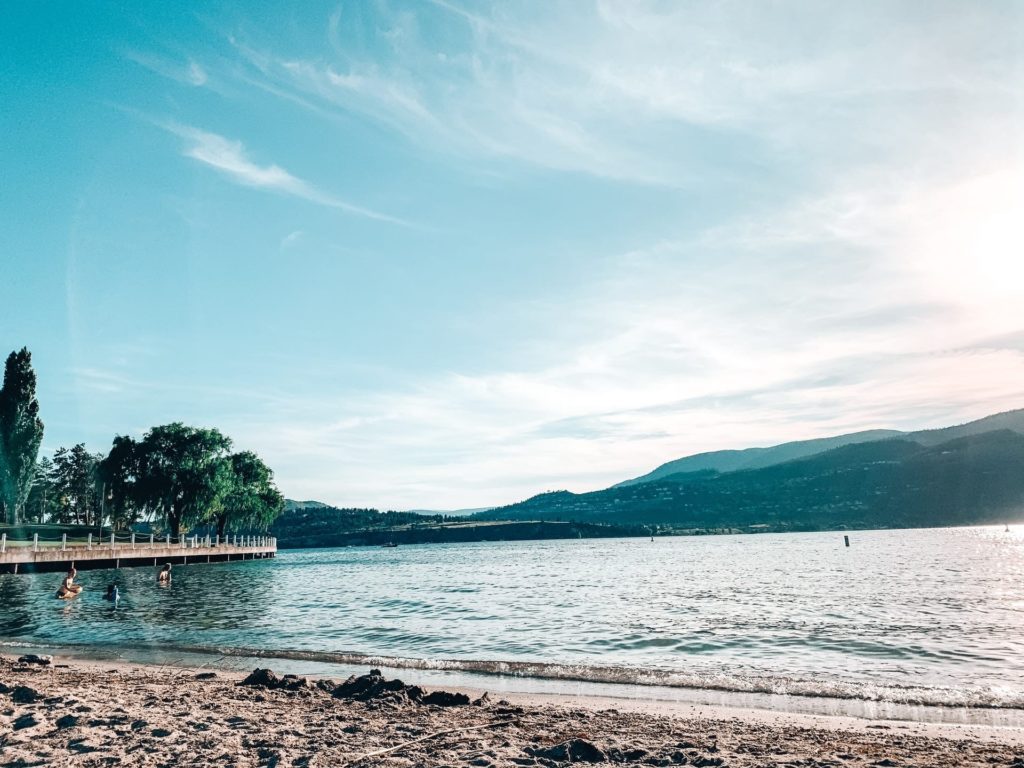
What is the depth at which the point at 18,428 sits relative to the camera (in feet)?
230

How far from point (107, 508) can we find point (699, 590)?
77.1 meters

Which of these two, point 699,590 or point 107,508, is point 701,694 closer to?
point 699,590

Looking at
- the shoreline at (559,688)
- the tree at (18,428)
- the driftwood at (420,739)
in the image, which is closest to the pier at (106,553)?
the tree at (18,428)

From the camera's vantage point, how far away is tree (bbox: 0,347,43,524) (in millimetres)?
69875

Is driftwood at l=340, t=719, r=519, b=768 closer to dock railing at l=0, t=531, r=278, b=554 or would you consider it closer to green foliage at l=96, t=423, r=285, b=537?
dock railing at l=0, t=531, r=278, b=554

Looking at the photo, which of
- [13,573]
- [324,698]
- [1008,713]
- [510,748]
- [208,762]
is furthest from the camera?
[13,573]

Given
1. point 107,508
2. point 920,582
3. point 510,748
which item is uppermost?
point 107,508

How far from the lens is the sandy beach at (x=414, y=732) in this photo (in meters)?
8.32

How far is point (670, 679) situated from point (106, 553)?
59.4m

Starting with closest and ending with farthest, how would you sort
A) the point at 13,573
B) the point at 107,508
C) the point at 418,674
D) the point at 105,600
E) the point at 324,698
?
the point at 324,698, the point at 418,674, the point at 105,600, the point at 13,573, the point at 107,508

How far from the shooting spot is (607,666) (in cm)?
1588

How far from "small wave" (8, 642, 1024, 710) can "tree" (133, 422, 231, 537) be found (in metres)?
62.9

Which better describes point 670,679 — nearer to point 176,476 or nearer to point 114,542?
point 114,542

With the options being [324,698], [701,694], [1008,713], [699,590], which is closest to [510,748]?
[324,698]
